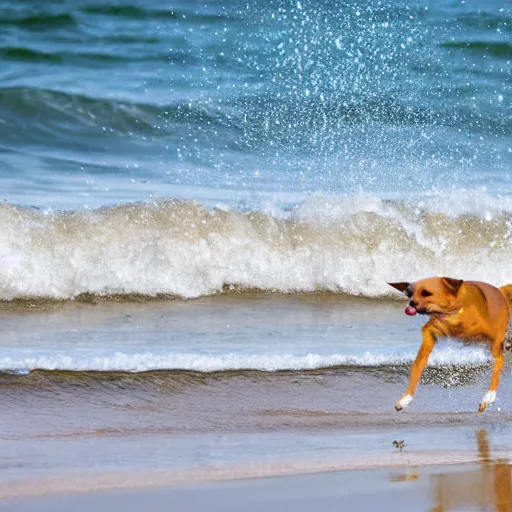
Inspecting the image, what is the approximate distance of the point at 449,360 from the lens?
20.2ft

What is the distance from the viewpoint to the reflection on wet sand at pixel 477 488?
12.8 ft

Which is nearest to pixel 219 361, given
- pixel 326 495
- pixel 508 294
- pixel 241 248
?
pixel 508 294

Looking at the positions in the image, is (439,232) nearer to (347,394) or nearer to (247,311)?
(247,311)

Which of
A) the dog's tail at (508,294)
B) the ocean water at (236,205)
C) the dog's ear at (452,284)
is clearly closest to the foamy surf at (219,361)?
the ocean water at (236,205)

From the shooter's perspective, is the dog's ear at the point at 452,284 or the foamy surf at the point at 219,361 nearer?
the dog's ear at the point at 452,284

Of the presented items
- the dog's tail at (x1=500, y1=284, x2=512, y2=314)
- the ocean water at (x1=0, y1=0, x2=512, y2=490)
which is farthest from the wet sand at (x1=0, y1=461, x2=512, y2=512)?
the dog's tail at (x1=500, y1=284, x2=512, y2=314)

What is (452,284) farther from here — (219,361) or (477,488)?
(219,361)

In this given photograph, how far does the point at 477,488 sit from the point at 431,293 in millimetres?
773

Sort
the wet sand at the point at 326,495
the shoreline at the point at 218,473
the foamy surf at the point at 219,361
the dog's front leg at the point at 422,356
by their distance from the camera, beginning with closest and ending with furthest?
the wet sand at the point at 326,495
the shoreline at the point at 218,473
the dog's front leg at the point at 422,356
the foamy surf at the point at 219,361

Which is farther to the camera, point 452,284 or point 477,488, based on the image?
point 477,488

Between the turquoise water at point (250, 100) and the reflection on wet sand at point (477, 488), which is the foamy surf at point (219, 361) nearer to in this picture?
the reflection on wet sand at point (477, 488)

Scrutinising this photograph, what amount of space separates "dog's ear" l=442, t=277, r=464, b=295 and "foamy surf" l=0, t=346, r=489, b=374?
2.03 m

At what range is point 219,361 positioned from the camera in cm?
595

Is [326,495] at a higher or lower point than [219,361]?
lower
